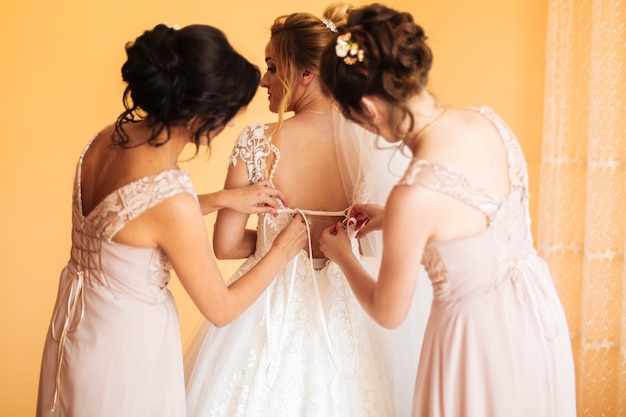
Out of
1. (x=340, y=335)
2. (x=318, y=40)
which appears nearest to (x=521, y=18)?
(x=318, y=40)

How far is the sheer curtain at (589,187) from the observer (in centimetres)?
265

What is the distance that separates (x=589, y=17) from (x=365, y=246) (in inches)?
55.1

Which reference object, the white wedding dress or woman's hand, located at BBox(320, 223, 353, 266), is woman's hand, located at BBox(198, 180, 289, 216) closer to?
the white wedding dress

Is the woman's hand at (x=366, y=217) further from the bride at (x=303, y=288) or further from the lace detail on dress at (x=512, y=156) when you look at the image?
the lace detail on dress at (x=512, y=156)

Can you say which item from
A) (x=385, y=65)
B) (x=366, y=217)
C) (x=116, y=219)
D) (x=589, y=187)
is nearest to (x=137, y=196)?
(x=116, y=219)

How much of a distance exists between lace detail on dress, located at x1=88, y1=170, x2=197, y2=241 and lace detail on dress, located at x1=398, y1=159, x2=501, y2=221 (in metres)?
0.50

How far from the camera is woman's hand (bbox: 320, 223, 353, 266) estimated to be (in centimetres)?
185

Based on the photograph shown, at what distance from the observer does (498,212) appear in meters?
1.51

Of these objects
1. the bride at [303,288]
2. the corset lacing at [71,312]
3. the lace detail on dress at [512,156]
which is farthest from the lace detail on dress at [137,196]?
the lace detail on dress at [512,156]

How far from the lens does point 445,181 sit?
1433 mm

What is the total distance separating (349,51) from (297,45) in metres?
0.56

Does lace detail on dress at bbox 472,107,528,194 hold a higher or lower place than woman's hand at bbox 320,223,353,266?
higher

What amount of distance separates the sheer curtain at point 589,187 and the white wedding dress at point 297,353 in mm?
997

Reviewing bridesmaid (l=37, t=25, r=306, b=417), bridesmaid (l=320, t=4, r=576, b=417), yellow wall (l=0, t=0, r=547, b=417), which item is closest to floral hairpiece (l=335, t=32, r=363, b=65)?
bridesmaid (l=320, t=4, r=576, b=417)
